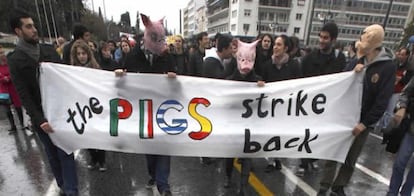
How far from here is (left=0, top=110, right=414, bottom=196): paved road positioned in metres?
3.69

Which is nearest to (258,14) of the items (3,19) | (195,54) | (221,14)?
(221,14)

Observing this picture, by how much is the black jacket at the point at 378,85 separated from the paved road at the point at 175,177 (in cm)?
123

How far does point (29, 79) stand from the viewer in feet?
9.56

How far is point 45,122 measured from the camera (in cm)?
297

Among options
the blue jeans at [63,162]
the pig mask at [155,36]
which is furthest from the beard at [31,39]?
the pig mask at [155,36]

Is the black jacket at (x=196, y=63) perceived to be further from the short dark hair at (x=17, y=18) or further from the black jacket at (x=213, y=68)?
the short dark hair at (x=17, y=18)

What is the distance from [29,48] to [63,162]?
1229 millimetres

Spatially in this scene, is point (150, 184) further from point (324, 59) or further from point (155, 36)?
point (324, 59)

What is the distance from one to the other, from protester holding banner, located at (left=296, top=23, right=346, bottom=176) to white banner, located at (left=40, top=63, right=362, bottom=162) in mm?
887

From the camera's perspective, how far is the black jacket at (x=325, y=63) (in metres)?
4.02

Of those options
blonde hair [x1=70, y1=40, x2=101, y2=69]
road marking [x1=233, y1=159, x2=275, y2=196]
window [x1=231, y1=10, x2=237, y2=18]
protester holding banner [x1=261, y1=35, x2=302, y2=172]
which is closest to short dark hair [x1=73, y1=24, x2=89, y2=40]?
blonde hair [x1=70, y1=40, x2=101, y2=69]

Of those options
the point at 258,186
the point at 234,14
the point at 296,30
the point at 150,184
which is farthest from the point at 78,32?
the point at 296,30

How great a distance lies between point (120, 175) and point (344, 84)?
311cm

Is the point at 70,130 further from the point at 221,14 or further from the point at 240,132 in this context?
the point at 221,14
